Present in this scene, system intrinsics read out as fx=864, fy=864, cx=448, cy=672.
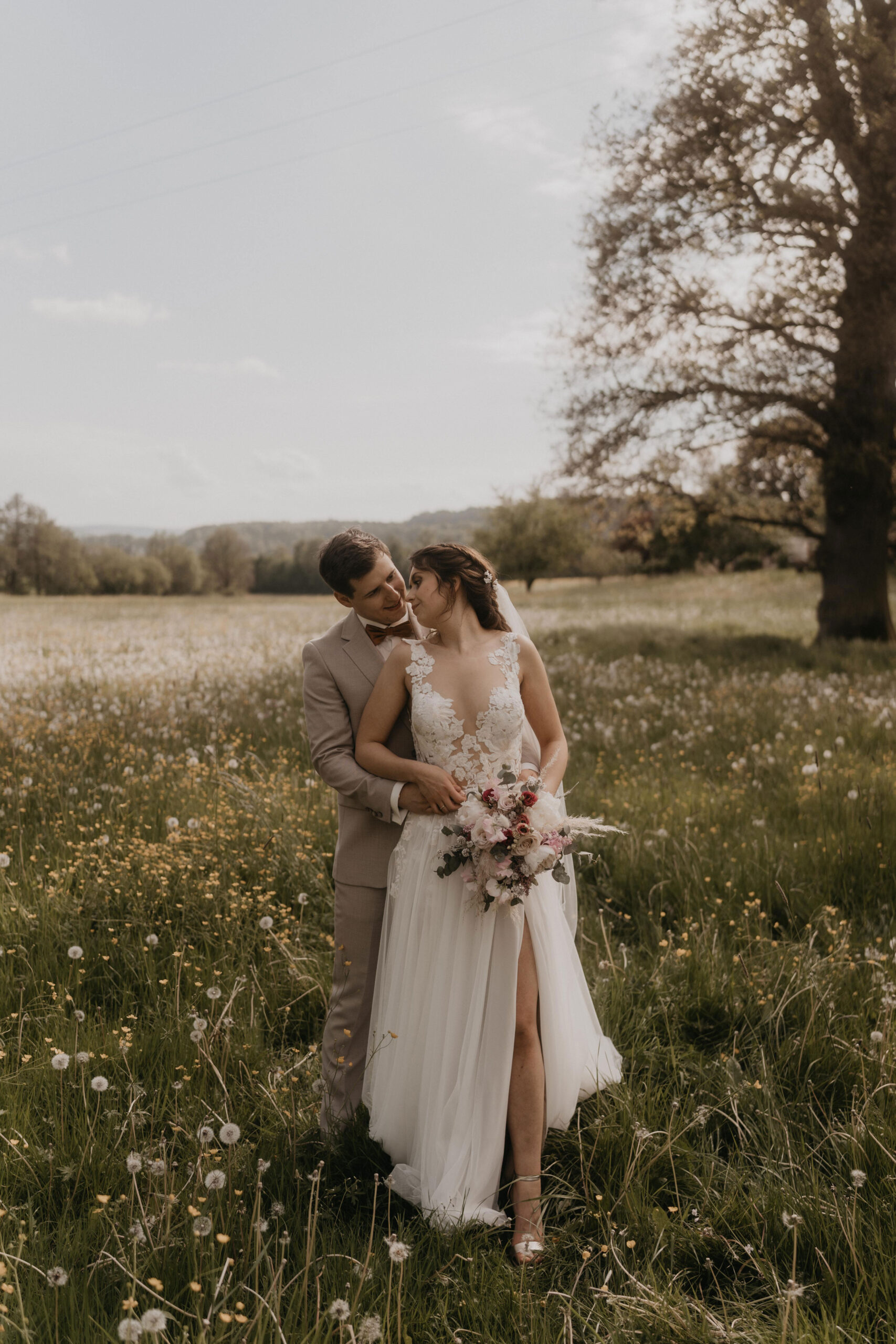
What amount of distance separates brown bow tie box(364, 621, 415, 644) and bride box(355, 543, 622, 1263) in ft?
0.58

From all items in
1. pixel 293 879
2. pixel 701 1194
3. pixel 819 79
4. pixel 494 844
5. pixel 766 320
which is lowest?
pixel 701 1194

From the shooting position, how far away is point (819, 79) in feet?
44.9

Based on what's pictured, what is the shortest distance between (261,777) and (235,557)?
114411mm

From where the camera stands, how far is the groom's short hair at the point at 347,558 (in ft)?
12.0

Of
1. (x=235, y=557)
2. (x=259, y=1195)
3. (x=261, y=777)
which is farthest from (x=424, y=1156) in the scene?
→ (x=235, y=557)

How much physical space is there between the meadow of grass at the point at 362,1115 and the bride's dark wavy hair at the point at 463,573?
1.96 meters

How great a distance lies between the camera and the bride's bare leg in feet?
11.2

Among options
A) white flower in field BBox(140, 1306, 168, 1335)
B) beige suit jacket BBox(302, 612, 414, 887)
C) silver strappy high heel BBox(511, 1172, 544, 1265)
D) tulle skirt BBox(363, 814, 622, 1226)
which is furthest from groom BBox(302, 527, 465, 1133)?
white flower in field BBox(140, 1306, 168, 1335)

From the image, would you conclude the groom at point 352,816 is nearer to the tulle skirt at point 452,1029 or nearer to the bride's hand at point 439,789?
the tulle skirt at point 452,1029

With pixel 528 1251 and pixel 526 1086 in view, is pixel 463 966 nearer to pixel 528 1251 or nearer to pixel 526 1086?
pixel 526 1086

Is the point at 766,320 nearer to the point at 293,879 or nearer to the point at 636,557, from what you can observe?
the point at 293,879

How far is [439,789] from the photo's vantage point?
3.57 meters

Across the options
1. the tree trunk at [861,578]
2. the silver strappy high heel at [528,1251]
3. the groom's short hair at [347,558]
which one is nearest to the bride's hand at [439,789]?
the groom's short hair at [347,558]

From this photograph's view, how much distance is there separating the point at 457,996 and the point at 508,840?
30.5 inches
